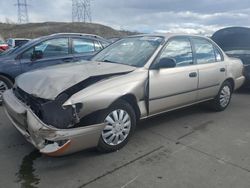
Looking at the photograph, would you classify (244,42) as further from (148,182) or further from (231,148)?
(148,182)

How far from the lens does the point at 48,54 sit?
6465mm

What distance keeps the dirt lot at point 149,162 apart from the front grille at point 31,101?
61cm

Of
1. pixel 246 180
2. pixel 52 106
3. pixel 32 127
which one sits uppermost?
pixel 52 106

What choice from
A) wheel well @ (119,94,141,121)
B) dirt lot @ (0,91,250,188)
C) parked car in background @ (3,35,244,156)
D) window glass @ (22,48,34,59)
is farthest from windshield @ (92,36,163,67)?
window glass @ (22,48,34,59)

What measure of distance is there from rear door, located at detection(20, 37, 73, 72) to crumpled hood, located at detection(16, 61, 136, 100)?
2143 mm

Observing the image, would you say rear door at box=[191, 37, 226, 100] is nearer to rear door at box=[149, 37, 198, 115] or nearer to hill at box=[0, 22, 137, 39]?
rear door at box=[149, 37, 198, 115]

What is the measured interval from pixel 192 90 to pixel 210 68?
0.72 metres

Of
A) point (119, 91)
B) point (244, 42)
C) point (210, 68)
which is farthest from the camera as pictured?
point (244, 42)

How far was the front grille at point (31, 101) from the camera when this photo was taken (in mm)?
3371

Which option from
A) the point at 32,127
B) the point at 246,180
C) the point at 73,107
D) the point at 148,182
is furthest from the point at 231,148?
the point at 32,127

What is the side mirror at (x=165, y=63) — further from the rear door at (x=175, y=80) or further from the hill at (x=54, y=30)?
the hill at (x=54, y=30)

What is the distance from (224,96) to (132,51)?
7.85 ft

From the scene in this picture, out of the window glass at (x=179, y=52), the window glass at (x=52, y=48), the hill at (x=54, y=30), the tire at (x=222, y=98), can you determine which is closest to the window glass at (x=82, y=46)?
the window glass at (x=52, y=48)

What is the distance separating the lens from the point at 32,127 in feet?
10.2
